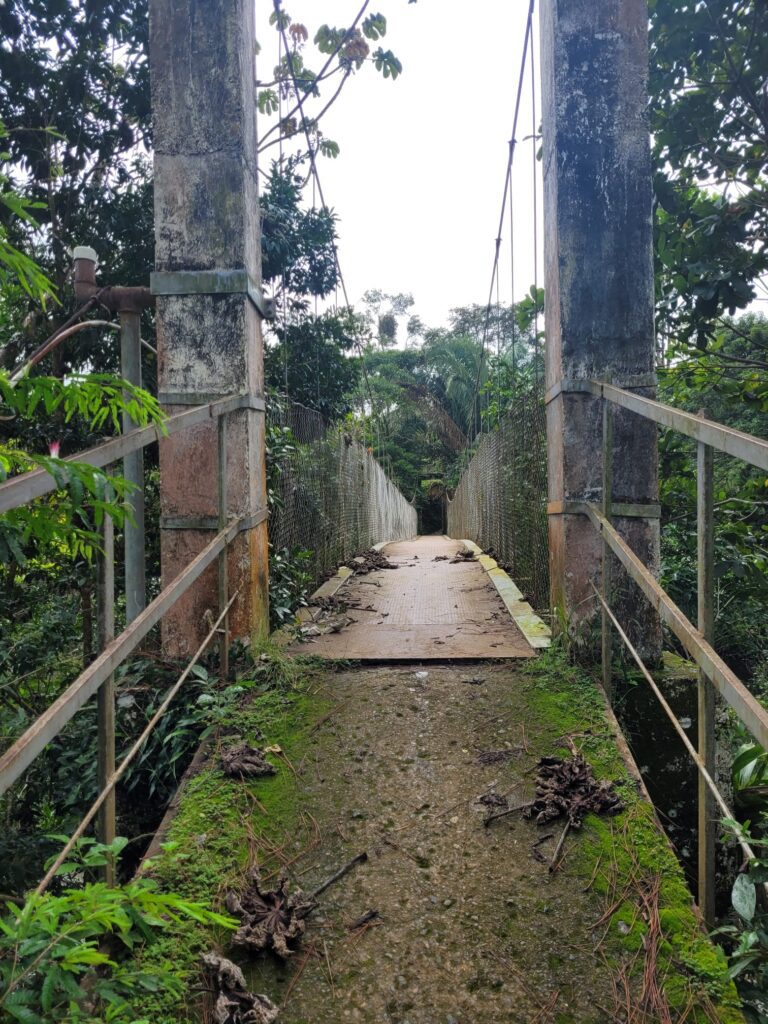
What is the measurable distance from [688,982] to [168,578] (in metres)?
1.99

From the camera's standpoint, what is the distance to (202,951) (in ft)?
4.31

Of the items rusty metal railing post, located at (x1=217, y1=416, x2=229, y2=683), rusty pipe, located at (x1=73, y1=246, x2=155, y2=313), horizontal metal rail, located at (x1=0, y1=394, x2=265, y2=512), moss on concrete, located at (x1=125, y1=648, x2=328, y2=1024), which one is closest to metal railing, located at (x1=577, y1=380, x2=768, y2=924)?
moss on concrete, located at (x1=125, y1=648, x2=328, y2=1024)

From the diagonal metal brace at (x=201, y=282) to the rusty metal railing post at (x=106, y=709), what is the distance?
1433mm

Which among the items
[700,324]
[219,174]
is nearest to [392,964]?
[219,174]

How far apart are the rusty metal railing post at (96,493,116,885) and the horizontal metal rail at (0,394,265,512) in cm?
13

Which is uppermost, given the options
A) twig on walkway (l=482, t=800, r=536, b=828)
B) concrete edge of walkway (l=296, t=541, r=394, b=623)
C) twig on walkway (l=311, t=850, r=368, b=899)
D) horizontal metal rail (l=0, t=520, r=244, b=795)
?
horizontal metal rail (l=0, t=520, r=244, b=795)

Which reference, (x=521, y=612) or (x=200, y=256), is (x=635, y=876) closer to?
(x=521, y=612)

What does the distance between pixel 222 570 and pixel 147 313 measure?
2.92m

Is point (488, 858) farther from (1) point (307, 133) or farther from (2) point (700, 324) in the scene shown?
(1) point (307, 133)

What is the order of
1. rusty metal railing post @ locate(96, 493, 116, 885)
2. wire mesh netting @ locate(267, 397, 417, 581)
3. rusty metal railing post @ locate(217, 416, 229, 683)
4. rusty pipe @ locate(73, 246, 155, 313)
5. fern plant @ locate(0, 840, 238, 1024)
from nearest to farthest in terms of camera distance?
fern plant @ locate(0, 840, 238, 1024)
rusty metal railing post @ locate(96, 493, 116, 885)
rusty metal railing post @ locate(217, 416, 229, 683)
rusty pipe @ locate(73, 246, 155, 313)
wire mesh netting @ locate(267, 397, 417, 581)

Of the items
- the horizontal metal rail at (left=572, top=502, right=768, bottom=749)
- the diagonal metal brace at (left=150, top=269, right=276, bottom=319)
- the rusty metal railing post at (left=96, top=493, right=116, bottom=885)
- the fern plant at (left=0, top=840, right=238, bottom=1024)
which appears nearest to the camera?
the fern plant at (left=0, top=840, right=238, bottom=1024)

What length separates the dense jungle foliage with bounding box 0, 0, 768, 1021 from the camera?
2.16 m

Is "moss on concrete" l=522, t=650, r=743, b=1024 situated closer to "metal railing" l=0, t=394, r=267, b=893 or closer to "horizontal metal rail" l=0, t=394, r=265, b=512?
"metal railing" l=0, t=394, r=267, b=893

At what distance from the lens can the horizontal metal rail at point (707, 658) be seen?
47.1 inches
